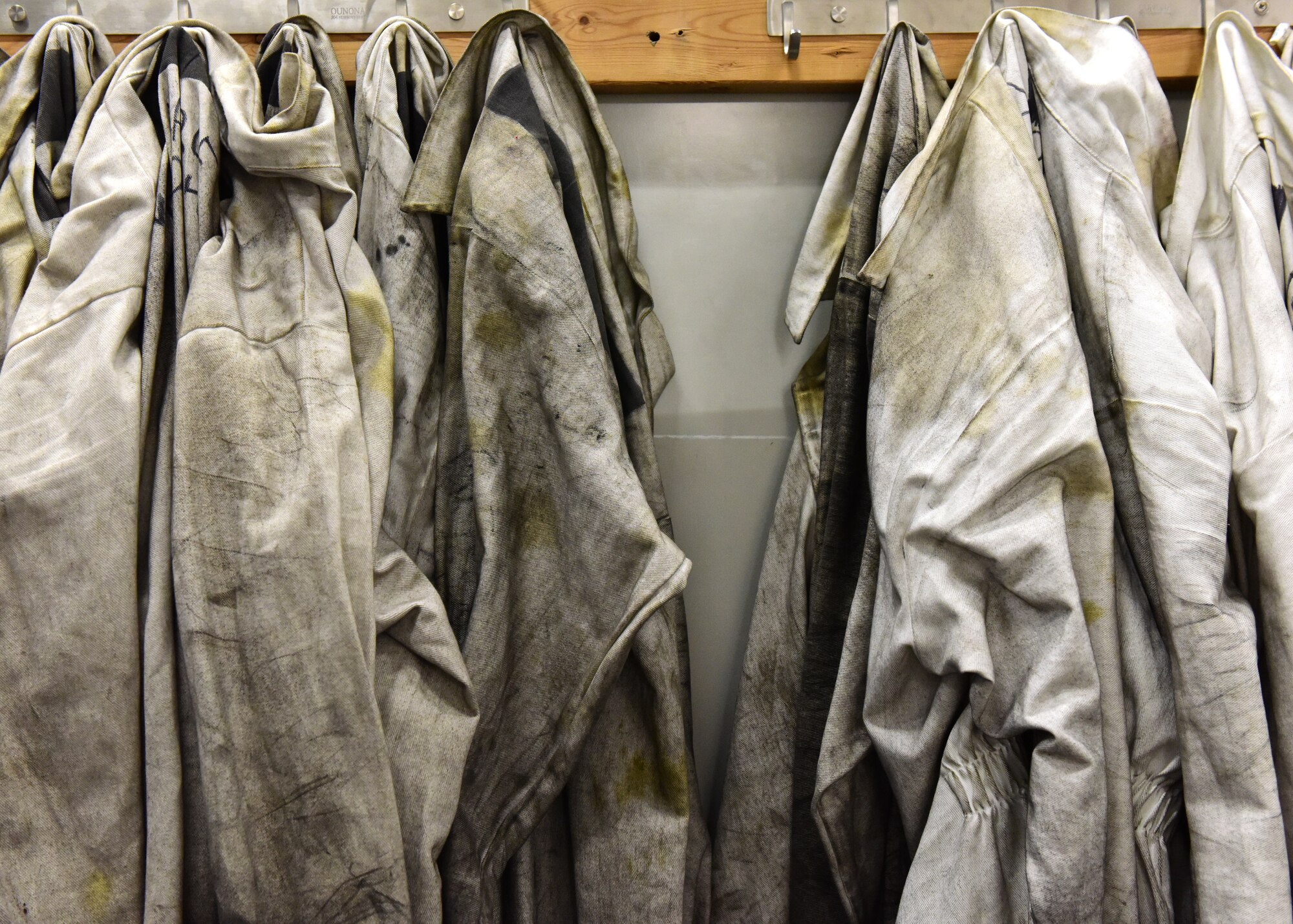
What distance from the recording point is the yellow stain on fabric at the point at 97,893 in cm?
59

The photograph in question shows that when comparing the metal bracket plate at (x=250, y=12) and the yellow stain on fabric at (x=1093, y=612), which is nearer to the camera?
the yellow stain on fabric at (x=1093, y=612)

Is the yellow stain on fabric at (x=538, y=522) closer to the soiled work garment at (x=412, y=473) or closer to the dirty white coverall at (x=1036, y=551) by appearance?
the soiled work garment at (x=412, y=473)

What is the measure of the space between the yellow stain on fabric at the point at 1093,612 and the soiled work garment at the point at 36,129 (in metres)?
0.88

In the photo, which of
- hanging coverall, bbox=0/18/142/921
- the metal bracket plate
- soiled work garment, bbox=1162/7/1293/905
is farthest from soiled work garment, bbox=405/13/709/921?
soiled work garment, bbox=1162/7/1293/905

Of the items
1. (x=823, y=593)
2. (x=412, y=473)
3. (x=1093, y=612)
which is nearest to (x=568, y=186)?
(x=412, y=473)

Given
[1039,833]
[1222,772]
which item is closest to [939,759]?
[1039,833]

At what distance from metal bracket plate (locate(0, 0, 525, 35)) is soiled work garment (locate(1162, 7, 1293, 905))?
66 cm

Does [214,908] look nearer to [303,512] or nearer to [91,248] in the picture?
[303,512]

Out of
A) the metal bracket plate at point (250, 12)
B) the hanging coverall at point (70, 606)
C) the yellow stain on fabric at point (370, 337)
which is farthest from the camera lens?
the metal bracket plate at point (250, 12)

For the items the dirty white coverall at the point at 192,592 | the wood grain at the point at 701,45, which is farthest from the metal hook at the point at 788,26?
the dirty white coverall at the point at 192,592

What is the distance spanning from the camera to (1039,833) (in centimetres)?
59

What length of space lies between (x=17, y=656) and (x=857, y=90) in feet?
2.89

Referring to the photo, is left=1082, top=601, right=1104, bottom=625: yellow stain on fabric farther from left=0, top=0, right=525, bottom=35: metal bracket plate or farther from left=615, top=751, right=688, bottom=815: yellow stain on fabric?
left=0, top=0, right=525, bottom=35: metal bracket plate

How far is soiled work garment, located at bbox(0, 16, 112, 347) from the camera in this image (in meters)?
0.69
